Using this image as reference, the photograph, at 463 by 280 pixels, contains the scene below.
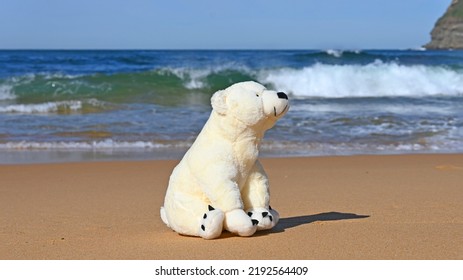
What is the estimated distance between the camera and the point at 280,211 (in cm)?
534

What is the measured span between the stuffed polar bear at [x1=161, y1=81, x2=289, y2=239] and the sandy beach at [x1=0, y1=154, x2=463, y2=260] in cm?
10

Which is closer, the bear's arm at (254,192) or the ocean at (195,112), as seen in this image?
the bear's arm at (254,192)

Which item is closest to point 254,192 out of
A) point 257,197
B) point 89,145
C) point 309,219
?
point 257,197

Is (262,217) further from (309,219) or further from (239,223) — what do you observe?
(309,219)

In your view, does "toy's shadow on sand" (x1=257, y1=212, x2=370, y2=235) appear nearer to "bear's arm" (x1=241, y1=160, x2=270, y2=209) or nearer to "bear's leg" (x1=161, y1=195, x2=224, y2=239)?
"bear's arm" (x1=241, y1=160, x2=270, y2=209)

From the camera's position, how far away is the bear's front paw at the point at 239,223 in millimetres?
3840

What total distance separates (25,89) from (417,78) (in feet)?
43.6

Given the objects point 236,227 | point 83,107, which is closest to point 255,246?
point 236,227

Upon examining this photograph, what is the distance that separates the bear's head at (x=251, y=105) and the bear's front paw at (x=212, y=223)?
0.51m

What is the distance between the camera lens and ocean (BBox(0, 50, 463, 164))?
1042 cm
